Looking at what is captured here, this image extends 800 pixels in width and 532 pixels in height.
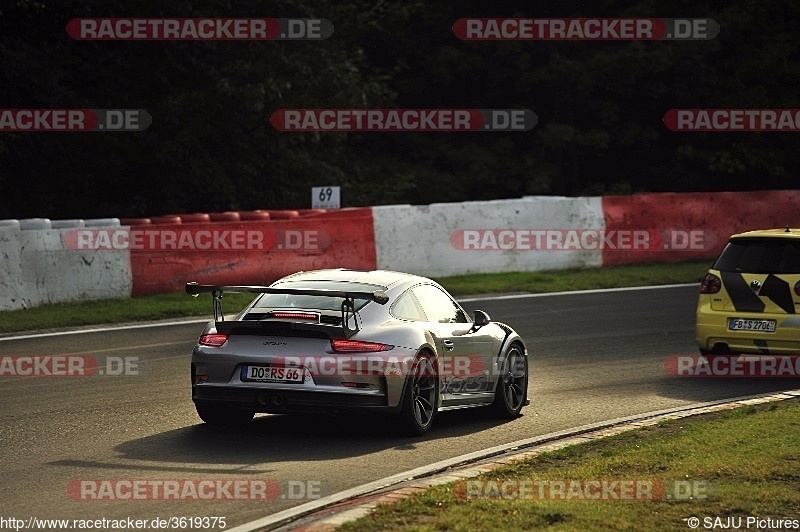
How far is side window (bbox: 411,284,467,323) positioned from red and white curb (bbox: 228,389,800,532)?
1.48 metres

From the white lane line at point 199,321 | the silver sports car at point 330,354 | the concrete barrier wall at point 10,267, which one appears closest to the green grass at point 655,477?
the silver sports car at point 330,354

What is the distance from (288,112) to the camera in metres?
32.5

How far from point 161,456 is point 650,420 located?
419 centimetres

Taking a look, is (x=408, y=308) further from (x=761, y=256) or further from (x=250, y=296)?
(x=250, y=296)

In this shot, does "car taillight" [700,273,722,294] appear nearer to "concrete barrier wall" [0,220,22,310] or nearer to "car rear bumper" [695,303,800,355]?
"car rear bumper" [695,303,800,355]

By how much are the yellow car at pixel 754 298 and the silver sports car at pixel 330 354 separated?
14.6 ft

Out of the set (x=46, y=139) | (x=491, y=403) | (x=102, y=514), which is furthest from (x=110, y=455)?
(x=46, y=139)

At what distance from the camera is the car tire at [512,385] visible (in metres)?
12.1

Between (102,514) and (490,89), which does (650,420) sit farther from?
(490,89)

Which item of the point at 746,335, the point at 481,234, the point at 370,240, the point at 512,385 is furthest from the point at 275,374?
the point at 481,234

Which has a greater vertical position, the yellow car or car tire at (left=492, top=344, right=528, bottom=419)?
the yellow car

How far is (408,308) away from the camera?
1140cm

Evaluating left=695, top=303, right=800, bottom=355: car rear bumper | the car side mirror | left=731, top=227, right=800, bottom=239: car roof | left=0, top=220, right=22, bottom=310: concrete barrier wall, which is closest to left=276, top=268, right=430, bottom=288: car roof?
the car side mirror

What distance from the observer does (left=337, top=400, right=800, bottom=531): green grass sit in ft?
24.7
